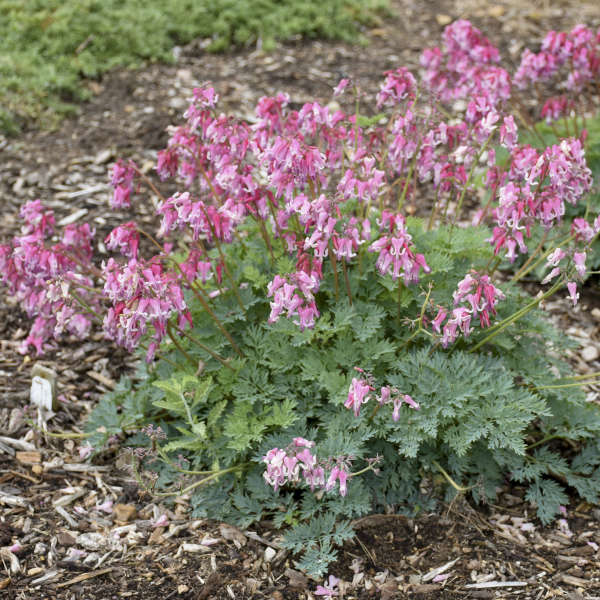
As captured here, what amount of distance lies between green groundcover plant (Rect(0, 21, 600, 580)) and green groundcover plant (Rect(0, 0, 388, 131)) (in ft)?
12.3

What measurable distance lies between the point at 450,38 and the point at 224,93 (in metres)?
2.99

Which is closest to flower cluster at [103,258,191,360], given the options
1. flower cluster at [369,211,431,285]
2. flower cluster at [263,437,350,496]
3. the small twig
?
flower cluster at [263,437,350,496]

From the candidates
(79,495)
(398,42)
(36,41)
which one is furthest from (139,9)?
(79,495)

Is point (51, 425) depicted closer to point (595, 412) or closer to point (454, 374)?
point (454, 374)

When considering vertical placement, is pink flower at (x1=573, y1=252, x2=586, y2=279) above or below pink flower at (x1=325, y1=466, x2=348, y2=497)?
above

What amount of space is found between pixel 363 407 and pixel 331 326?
0.43 m

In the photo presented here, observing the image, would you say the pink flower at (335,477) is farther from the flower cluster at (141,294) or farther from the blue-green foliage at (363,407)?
the flower cluster at (141,294)

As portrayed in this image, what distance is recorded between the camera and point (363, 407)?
3637 millimetres

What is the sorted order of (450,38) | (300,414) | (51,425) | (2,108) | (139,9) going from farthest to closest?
(139,9) → (2,108) → (450,38) → (51,425) → (300,414)

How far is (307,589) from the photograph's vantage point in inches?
137

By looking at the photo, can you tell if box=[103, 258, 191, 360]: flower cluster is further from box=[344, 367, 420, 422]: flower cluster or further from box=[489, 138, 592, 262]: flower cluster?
box=[489, 138, 592, 262]: flower cluster

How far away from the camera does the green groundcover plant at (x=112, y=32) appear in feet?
24.1

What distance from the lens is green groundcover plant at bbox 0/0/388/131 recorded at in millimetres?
7352

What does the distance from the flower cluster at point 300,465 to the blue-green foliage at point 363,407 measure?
16 centimetres
